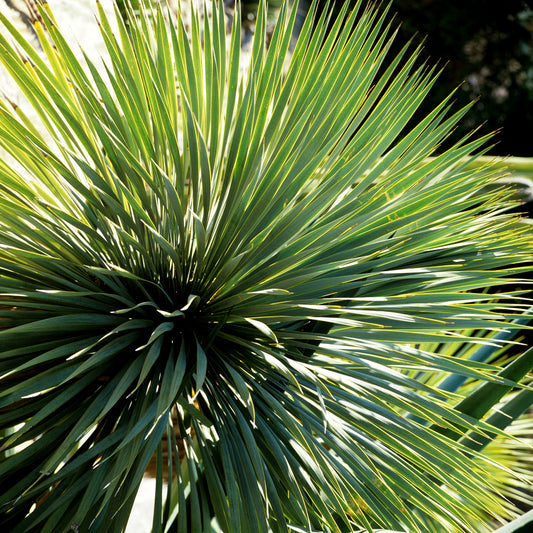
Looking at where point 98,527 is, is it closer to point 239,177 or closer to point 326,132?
point 239,177

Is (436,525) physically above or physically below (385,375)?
below

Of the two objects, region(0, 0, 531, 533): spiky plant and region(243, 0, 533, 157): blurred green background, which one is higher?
region(243, 0, 533, 157): blurred green background

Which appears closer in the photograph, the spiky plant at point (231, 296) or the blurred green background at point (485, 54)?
the spiky plant at point (231, 296)

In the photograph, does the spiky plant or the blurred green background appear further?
the blurred green background

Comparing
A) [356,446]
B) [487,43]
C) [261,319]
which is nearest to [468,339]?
[356,446]

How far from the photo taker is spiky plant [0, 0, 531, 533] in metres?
1.03

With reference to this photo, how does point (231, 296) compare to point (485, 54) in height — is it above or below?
below

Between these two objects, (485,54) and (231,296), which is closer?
(231,296)

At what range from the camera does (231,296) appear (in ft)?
3.75

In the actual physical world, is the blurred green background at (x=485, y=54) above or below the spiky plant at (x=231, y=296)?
above

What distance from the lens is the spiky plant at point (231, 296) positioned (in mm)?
1032

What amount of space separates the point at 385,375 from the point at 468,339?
0.22 m

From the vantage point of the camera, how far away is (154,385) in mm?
1062

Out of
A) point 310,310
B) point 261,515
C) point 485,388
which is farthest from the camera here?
point 485,388
